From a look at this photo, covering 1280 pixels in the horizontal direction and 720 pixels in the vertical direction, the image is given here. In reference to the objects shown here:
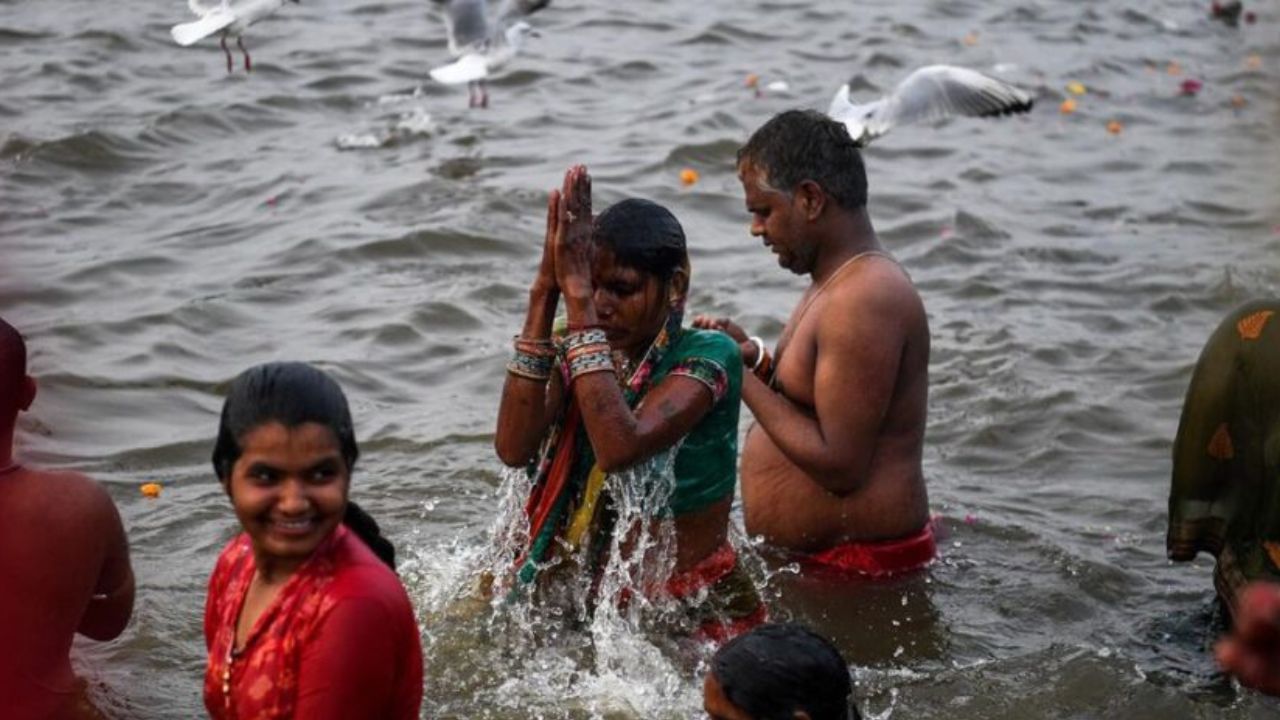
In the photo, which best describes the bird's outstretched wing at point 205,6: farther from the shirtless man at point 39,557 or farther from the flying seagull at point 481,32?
the shirtless man at point 39,557

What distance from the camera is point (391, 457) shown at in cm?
685

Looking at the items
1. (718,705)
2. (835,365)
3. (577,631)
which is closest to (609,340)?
(577,631)

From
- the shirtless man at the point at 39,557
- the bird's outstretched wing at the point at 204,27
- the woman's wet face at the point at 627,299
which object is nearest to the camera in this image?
the shirtless man at the point at 39,557

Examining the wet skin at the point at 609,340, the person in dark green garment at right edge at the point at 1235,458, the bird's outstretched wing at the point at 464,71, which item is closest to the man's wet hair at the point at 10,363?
the wet skin at the point at 609,340

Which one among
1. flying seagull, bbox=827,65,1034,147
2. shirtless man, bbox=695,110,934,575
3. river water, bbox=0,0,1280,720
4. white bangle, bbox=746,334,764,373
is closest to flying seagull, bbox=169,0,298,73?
river water, bbox=0,0,1280,720

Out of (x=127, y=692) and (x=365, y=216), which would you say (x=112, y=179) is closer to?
(x=365, y=216)

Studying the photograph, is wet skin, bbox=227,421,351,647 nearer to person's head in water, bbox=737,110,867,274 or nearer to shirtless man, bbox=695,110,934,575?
shirtless man, bbox=695,110,934,575

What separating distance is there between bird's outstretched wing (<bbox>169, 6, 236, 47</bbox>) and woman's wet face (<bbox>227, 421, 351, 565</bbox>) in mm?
4685

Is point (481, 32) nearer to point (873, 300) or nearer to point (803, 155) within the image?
point (803, 155)

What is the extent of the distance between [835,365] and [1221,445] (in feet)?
3.34

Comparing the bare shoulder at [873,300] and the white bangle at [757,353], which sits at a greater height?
the bare shoulder at [873,300]

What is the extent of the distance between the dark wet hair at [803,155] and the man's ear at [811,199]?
0.04 feet

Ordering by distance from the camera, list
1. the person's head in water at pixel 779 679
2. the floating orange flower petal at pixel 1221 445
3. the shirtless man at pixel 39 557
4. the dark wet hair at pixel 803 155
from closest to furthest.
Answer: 1. the person's head in water at pixel 779 679
2. the shirtless man at pixel 39 557
3. the floating orange flower petal at pixel 1221 445
4. the dark wet hair at pixel 803 155

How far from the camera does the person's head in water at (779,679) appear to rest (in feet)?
10.9
